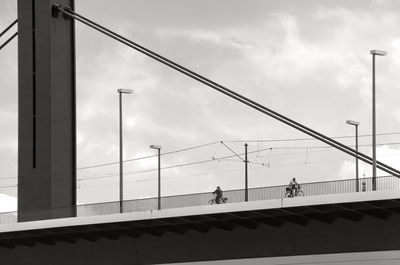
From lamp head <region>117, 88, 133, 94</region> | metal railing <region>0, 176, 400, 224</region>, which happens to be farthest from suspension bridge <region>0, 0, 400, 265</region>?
lamp head <region>117, 88, 133, 94</region>

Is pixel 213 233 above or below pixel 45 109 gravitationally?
below

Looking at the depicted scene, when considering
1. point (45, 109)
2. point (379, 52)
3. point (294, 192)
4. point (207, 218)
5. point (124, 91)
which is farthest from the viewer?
point (124, 91)

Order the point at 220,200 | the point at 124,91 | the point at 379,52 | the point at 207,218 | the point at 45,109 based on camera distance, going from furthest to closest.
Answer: the point at 124,91 < the point at 45,109 < the point at 379,52 < the point at 220,200 < the point at 207,218

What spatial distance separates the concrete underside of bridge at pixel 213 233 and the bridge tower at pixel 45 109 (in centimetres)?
179

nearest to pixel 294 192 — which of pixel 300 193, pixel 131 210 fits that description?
pixel 300 193

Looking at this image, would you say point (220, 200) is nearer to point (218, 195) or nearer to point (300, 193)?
point (218, 195)

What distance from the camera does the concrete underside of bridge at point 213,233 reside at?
46312 mm

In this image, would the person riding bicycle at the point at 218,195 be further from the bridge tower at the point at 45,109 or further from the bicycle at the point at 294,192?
the bridge tower at the point at 45,109

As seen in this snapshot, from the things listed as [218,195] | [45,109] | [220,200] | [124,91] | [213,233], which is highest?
[124,91]

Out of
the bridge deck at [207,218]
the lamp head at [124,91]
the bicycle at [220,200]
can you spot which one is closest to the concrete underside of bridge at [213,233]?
the bridge deck at [207,218]

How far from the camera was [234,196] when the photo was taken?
1964 inches

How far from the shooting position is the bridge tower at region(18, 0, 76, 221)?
55219mm

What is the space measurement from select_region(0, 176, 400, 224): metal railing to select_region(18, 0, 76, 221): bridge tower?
1964 mm

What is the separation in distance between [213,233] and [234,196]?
177 cm
